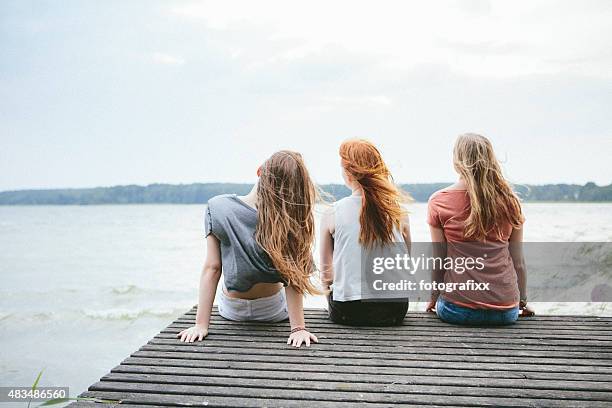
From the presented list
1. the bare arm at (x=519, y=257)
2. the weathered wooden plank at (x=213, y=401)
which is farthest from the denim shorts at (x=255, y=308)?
the bare arm at (x=519, y=257)

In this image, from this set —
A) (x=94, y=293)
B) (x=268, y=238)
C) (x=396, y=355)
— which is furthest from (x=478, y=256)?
(x=94, y=293)

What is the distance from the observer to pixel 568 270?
9961 millimetres

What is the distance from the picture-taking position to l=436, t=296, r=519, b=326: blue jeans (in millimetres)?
3787

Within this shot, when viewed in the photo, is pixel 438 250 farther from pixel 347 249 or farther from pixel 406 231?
pixel 347 249

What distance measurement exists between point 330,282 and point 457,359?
1.10 meters

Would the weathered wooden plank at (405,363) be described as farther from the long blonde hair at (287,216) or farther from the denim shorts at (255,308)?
the denim shorts at (255,308)

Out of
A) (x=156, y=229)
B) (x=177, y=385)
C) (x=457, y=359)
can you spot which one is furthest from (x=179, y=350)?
(x=156, y=229)

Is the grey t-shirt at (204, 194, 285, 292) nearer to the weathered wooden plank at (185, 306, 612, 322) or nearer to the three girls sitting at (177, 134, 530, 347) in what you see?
the three girls sitting at (177, 134, 530, 347)

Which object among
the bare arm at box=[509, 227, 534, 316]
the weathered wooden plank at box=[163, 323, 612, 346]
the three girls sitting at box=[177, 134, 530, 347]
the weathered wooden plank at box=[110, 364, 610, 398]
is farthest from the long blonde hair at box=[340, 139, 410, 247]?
the weathered wooden plank at box=[110, 364, 610, 398]

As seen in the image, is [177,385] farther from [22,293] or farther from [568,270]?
[22,293]

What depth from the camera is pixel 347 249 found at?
3760 mm

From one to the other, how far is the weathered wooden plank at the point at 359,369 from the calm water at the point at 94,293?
135 cm

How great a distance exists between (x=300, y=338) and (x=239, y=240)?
70 cm

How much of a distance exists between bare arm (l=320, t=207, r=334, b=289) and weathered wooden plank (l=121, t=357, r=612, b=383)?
36.0 inches
